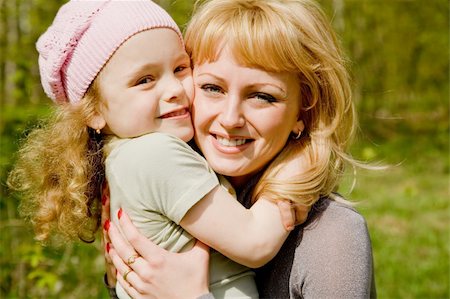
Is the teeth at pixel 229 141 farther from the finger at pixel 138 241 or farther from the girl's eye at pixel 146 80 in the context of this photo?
the finger at pixel 138 241

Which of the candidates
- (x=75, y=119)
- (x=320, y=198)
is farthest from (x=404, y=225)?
(x=75, y=119)

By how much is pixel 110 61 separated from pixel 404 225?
5.72 metres

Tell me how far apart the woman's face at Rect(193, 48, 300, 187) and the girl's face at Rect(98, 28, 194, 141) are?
0.09 metres

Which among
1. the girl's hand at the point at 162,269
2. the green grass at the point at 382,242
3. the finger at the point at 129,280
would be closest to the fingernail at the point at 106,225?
the finger at the point at 129,280

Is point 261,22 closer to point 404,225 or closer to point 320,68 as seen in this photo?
point 320,68

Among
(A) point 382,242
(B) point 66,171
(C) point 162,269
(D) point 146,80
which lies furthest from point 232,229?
(A) point 382,242

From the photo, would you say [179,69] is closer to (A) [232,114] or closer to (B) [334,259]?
(A) [232,114]

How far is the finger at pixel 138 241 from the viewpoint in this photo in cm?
265

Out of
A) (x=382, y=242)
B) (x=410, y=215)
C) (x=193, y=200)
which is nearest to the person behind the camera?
(x=193, y=200)

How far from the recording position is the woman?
2625 mm

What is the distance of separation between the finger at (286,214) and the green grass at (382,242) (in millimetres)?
715

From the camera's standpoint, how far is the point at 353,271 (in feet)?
8.50

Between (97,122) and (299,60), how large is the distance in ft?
2.58

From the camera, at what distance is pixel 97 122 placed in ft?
9.10
